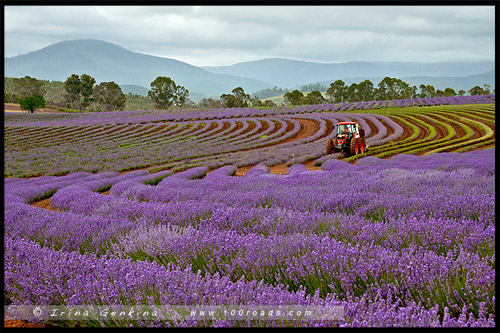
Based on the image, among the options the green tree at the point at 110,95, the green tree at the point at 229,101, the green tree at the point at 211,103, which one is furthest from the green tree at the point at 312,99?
the green tree at the point at 110,95

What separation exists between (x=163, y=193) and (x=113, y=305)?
4560 millimetres

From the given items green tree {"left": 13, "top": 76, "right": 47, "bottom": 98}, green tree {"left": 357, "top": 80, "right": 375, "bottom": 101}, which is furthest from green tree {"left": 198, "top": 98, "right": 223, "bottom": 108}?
green tree {"left": 13, "top": 76, "right": 47, "bottom": 98}

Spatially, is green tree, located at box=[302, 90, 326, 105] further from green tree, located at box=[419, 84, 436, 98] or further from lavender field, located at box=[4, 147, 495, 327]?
lavender field, located at box=[4, 147, 495, 327]

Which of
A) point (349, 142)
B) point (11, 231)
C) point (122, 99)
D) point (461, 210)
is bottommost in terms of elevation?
point (11, 231)

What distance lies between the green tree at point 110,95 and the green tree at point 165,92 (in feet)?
28.2

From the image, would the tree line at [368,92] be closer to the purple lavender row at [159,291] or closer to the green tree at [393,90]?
the green tree at [393,90]

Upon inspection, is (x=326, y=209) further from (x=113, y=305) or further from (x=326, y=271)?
(x=113, y=305)

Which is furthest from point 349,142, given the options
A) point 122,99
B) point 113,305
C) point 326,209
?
point 122,99

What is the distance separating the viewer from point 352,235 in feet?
9.45

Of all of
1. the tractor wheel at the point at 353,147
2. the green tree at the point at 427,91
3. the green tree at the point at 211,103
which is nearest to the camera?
the tractor wheel at the point at 353,147

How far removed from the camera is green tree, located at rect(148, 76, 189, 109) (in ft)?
324

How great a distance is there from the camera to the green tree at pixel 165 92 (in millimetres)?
98812

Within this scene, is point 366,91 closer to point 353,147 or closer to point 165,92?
point 165,92

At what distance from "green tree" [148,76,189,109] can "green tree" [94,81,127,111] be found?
8588 millimetres
